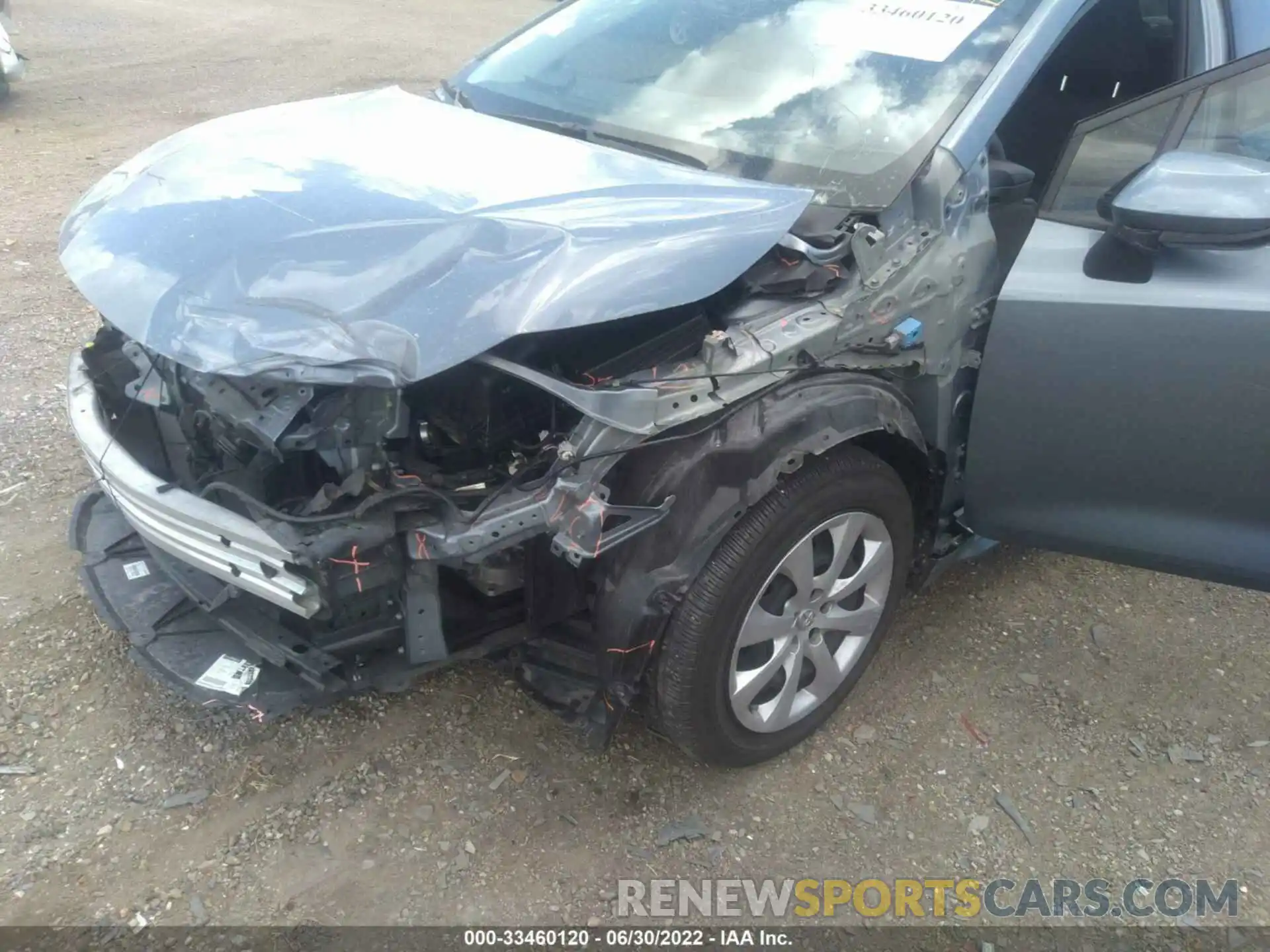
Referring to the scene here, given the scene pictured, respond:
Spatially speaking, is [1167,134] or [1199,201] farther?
[1167,134]

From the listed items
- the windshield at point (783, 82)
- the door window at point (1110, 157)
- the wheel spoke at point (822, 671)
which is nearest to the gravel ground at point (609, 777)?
the wheel spoke at point (822, 671)

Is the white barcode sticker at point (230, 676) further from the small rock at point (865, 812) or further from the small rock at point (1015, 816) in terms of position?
the small rock at point (1015, 816)

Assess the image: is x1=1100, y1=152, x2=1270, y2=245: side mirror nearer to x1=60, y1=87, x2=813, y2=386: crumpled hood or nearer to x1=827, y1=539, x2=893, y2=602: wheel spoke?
x1=60, y1=87, x2=813, y2=386: crumpled hood

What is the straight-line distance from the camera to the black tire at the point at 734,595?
210 centimetres

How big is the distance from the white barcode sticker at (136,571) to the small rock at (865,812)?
186 cm

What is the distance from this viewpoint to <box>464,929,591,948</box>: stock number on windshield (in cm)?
208

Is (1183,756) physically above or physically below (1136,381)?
below

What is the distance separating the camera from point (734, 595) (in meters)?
2.12

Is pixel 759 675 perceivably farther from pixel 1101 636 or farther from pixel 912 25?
pixel 912 25

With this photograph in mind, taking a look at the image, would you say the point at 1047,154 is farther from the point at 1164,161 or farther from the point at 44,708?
the point at 44,708

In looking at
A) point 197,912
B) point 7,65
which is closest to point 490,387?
point 197,912

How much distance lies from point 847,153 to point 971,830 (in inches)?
65.7

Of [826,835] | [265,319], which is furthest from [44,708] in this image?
[826,835]

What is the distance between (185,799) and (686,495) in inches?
55.5
